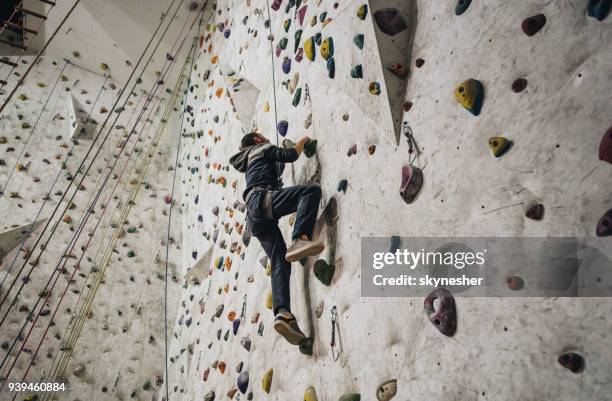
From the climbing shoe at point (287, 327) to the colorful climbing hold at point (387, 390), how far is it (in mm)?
457

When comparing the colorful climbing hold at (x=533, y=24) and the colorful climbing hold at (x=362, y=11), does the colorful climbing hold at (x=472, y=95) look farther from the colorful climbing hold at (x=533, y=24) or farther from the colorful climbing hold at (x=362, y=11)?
the colorful climbing hold at (x=362, y=11)

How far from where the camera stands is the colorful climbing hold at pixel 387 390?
1.48 m

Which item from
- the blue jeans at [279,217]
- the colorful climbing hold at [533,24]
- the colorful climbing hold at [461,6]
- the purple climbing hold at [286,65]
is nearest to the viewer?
the colorful climbing hold at [533,24]

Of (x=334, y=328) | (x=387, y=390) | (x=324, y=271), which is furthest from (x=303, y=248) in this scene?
(x=387, y=390)

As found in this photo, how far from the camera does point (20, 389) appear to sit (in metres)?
3.74

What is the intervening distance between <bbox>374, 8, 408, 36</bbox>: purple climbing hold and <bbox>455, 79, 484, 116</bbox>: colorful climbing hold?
52 cm

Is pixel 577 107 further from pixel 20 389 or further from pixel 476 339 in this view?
pixel 20 389

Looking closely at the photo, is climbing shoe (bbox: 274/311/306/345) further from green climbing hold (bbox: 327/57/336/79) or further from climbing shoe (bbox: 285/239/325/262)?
green climbing hold (bbox: 327/57/336/79)

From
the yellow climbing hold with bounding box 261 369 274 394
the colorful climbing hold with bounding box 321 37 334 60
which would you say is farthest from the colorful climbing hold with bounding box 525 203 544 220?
the yellow climbing hold with bounding box 261 369 274 394

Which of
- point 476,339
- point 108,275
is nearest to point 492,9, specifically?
point 476,339

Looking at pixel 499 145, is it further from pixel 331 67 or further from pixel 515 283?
pixel 331 67

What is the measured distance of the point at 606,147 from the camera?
1.07 m

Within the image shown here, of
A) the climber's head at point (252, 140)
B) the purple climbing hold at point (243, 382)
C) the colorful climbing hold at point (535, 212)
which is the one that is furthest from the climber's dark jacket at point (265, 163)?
the colorful climbing hold at point (535, 212)

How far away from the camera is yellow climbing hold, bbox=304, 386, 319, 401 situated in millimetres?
1906
